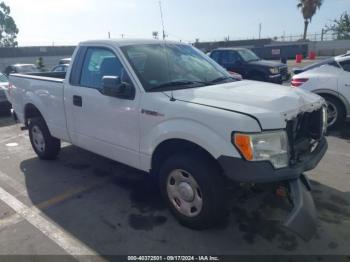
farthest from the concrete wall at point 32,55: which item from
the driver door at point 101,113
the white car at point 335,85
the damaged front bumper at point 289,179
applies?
the damaged front bumper at point 289,179

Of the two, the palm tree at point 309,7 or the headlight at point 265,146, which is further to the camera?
the palm tree at point 309,7

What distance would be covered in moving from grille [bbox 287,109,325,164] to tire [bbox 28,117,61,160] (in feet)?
12.9

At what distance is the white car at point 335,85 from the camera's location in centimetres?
664

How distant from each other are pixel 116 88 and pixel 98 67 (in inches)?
34.5

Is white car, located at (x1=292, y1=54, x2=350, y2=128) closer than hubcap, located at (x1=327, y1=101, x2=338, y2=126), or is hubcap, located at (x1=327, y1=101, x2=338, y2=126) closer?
white car, located at (x1=292, y1=54, x2=350, y2=128)

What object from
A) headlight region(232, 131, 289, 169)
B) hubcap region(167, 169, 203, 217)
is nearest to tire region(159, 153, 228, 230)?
hubcap region(167, 169, 203, 217)

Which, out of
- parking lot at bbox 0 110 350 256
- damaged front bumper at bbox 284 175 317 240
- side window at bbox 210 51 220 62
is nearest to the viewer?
damaged front bumper at bbox 284 175 317 240

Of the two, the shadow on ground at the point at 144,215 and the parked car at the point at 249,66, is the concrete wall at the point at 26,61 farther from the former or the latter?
the shadow on ground at the point at 144,215

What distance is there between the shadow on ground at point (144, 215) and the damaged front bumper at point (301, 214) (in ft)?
1.14

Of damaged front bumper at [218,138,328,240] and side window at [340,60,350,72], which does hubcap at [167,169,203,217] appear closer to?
damaged front bumper at [218,138,328,240]

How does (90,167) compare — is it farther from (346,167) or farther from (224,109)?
(346,167)

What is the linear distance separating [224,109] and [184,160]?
2.12 ft

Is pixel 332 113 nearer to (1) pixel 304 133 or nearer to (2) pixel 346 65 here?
(2) pixel 346 65

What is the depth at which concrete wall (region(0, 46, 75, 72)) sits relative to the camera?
1225 inches
